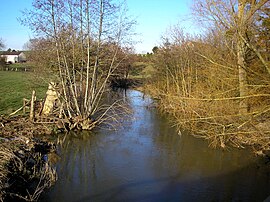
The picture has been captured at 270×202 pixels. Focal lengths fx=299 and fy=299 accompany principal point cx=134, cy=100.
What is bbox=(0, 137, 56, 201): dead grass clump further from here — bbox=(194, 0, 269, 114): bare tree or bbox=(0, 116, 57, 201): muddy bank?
bbox=(194, 0, 269, 114): bare tree

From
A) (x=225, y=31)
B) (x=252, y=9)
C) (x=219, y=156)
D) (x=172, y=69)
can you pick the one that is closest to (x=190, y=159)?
(x=219, y=156)

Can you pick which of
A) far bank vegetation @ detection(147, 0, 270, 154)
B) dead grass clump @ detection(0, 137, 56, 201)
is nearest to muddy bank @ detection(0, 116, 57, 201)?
dead grass clump @ detection(0, 137, 56, 201)

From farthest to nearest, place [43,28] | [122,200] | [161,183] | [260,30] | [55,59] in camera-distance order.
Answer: [55,59]
[43,28]
[260,30]
[161,183]
[122,200]

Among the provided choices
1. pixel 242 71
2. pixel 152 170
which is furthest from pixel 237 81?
pixel 152 170

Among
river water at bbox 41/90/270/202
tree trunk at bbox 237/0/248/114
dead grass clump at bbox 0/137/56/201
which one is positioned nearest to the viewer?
dead grass clump at bbox 0/137/56/201

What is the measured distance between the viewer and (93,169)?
8828mm

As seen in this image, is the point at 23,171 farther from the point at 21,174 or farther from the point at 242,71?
the point at 242,71

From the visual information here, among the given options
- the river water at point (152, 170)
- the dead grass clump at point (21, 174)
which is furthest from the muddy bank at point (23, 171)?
the river water at point (152, 170)

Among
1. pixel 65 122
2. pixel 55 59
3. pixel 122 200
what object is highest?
pixel 55 59

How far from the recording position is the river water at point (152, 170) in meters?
7.16

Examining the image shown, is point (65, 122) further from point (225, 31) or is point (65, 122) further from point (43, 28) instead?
point (225, 31)

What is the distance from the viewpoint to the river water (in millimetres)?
7156

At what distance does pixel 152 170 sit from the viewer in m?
8.76

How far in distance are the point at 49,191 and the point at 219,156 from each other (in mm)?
5831
